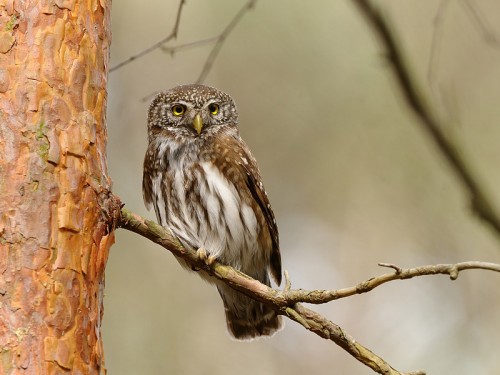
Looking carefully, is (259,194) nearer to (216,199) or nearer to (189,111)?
(216,199)

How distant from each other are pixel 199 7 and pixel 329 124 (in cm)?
181

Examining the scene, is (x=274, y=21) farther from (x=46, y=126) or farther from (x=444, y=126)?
(x=46, y=126)

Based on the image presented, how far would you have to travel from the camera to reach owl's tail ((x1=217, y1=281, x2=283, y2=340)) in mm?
4500

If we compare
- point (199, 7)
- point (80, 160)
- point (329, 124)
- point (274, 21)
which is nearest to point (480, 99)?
point (329, 124)

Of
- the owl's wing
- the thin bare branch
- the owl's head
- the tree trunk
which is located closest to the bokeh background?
the owl's head

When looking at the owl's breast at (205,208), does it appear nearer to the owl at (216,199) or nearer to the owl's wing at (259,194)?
the owl at (216,199)

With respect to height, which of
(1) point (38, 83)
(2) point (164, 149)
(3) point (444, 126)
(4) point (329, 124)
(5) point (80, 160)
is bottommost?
(5) point (80, 160)

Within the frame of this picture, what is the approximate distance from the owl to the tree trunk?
160 cm

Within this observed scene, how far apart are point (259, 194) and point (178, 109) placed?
2.69 ft

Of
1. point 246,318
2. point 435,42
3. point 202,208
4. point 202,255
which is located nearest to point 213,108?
point 202,208

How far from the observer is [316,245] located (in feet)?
29.0

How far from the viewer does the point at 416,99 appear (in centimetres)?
344

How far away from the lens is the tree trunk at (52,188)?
236cm

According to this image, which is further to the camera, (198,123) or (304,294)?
(198,123)
